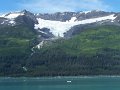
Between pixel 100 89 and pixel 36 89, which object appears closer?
pixel 100 89

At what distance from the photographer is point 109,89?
143 m

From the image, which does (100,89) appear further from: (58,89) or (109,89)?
(58,89)

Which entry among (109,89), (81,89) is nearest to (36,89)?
(81,89)

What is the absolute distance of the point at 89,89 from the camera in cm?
14712

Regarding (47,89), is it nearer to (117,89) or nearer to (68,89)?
(68,89)

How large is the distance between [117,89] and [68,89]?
19.0m

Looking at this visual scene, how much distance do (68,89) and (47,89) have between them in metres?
8.08

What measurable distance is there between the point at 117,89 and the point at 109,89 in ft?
13.6

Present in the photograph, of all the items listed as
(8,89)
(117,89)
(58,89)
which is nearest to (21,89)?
(8,89)

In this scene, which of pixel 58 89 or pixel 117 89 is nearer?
pixel 117 89

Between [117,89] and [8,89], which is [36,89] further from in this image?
[117,89]

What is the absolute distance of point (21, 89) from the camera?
15375cm

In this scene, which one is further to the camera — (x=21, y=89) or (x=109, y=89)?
(x=21, y=89)

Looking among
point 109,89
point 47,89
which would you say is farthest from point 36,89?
point 109,89
